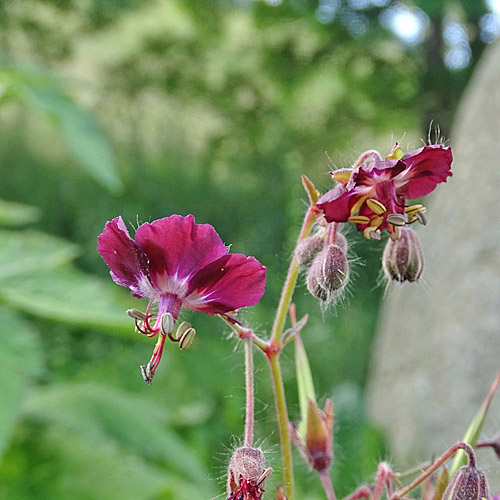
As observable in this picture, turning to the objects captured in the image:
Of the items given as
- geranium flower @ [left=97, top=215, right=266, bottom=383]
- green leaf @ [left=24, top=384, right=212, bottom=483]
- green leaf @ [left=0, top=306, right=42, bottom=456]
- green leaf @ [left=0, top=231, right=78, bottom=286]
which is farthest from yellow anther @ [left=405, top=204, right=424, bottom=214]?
green leaf @ [left=24, top=384, right=212, bottom=483]

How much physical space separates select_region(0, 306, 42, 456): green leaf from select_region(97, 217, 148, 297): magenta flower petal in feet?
2.02

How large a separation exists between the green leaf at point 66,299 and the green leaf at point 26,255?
0.01 metres

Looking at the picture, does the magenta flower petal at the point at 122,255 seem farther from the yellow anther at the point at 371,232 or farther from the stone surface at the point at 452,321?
the stone surface at the point at 452,321

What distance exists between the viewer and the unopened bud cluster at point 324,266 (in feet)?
1.79

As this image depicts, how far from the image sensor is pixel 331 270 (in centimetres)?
54

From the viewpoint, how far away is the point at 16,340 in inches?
47.8

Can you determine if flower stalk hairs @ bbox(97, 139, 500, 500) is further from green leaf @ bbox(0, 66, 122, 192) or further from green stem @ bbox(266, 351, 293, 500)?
green leaf @ bbox(0, 66, 122, 192)

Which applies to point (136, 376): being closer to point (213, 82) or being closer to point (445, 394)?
point (445, 394)

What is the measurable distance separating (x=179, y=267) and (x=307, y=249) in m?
0.11

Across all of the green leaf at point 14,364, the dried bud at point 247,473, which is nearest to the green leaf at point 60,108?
the green leaf at point 14,364

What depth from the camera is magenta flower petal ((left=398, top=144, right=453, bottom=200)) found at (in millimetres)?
512

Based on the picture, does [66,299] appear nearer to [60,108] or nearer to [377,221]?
[60,108]

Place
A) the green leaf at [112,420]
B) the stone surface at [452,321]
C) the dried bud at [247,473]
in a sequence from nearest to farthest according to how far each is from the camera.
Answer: the dried bud at [247,473], the green leaf at [112,420], the stone surface at [452,321]

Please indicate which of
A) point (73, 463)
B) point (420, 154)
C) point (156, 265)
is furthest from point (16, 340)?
point (420, 154)
